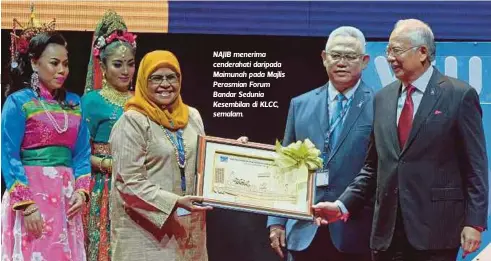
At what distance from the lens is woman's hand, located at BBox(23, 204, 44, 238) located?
4828 mm

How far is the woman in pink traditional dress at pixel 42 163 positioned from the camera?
4836 millimetres

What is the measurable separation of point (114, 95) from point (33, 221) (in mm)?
846

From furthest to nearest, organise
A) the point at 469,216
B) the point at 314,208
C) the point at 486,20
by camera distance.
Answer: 1. the point at 486,20
2. the point at 314,208
3. the point at 469,216

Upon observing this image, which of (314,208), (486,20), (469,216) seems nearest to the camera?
(469,216)

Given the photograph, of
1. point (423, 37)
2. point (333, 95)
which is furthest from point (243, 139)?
point (423, 37)

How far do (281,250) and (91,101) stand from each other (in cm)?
140

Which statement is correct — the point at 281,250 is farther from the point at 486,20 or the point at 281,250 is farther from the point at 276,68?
the point at 486,20

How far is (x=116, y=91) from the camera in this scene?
197 inches

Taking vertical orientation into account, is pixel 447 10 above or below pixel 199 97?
above

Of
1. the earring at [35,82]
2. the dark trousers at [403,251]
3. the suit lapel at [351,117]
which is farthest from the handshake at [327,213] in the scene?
the earring at [35,82]

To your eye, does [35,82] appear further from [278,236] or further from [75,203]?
[278,236]

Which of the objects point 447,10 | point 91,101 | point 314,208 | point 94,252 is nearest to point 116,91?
point 91,101

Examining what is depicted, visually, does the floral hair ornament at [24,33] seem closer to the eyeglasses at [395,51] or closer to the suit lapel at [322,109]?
the suit lapel at [322,109]

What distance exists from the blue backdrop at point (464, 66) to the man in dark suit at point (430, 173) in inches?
13.6
